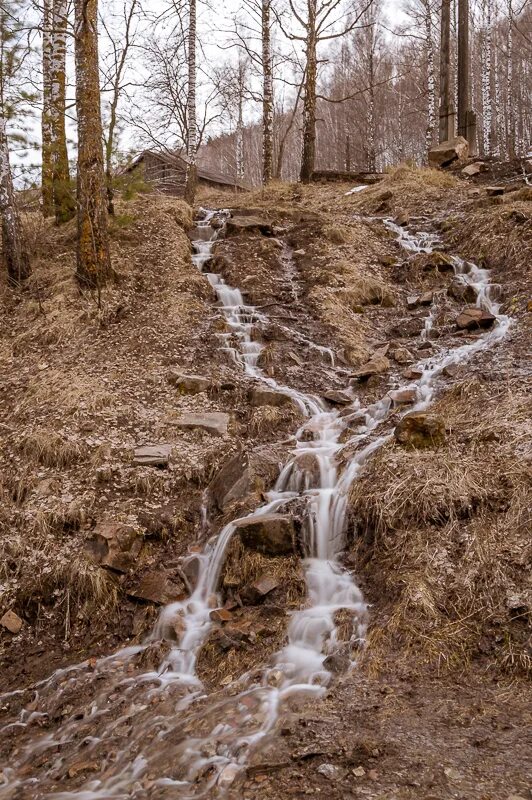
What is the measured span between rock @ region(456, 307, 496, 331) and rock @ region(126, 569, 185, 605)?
225 inches

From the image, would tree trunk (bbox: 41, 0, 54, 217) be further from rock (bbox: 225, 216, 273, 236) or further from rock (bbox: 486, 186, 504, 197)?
rock (bbox: 486, 186, 504, 197)

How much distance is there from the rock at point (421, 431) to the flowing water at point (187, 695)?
0.35 m

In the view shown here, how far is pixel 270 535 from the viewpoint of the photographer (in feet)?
16.4

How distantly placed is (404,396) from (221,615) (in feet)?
11.7

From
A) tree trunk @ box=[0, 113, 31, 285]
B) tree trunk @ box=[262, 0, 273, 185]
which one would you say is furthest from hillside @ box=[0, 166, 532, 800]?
tree trunk @ box=[262, 0, 273, 185]

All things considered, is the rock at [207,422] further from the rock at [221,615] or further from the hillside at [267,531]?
the rock at [221,615]

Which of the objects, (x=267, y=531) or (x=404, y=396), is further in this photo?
(x=404, y=396)

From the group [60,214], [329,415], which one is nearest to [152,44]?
[60,214]

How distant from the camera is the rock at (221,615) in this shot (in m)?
4.60

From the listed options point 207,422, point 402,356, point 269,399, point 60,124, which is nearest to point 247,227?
point 60,124

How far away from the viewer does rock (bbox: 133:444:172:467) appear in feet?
19.5

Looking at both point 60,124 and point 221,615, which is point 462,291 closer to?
point 221,615

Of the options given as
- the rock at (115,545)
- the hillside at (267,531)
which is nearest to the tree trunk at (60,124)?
the hillside at (267,531)

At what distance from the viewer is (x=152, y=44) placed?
16.5m
